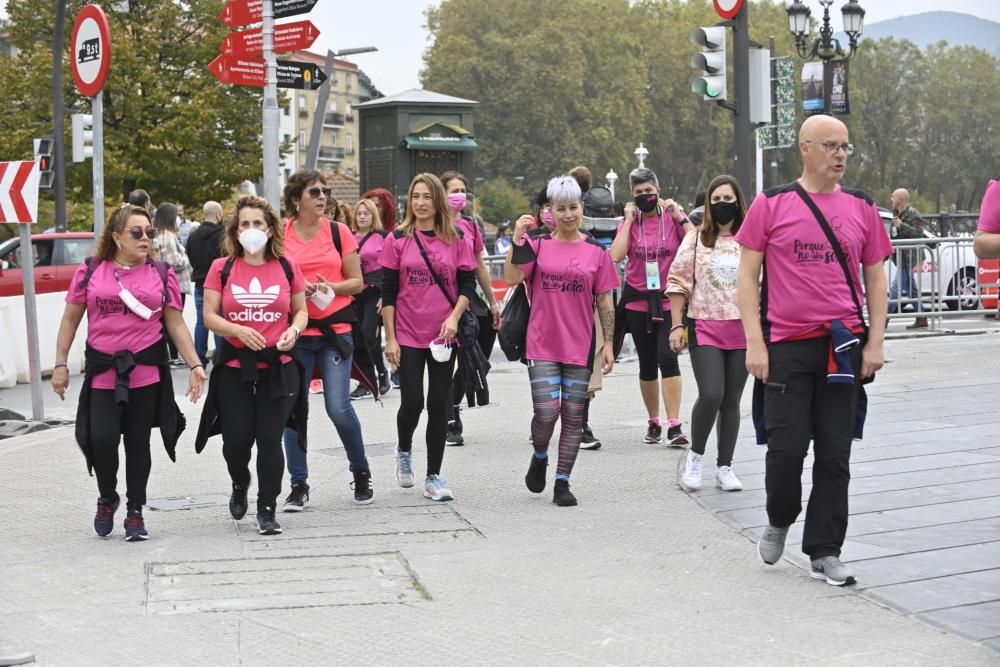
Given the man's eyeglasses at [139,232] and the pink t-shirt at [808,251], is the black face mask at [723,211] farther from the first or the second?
the man's eyeglasses at [139,232]

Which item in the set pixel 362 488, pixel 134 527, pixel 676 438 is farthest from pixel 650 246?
pixel 134 527

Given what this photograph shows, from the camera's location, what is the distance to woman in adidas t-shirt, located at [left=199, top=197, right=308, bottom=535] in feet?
24.8

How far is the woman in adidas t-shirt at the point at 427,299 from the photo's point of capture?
838cm

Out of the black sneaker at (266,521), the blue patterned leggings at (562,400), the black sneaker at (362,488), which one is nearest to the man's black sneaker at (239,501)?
the black sneaker at (266,521)

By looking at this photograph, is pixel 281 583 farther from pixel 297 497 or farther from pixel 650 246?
pixel 650 246

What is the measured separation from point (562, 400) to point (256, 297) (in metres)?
1.74

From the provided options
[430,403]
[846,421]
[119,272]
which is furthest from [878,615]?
[119,272]

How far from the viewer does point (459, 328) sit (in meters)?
8.51

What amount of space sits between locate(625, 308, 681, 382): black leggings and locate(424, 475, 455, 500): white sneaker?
2.20 meters

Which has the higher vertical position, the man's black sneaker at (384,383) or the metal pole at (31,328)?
the metal pole at (31,328)

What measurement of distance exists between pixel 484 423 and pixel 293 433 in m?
3.69

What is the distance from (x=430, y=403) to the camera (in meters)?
8.38

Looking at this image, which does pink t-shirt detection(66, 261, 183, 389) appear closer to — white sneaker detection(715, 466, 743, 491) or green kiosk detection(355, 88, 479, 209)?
white sneaker detection(715, 466, 743, 491)

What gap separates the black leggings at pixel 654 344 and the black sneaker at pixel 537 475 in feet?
6.21
